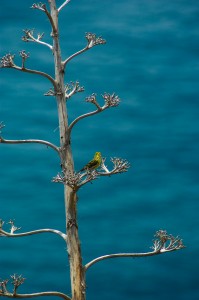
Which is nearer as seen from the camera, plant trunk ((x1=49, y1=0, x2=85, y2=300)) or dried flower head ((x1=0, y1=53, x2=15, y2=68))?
dried flower head ((x1=0, y1=53, x2=15, y2=68))

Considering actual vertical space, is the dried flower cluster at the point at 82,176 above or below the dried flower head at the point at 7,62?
below

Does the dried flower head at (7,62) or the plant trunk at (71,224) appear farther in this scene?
the plant trunk at (71,224)

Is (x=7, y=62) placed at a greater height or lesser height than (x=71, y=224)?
greater

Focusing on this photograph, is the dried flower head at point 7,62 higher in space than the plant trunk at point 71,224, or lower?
higher

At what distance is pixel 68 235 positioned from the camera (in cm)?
905

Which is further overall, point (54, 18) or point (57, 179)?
point (54, 18)

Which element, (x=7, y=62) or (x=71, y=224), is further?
(x=71, y=224)

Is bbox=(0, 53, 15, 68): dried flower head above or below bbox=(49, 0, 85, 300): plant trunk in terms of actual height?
above

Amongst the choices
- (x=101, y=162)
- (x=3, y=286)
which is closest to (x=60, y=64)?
(x=101, y=162)

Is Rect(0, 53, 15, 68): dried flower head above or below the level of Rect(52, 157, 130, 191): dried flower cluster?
above

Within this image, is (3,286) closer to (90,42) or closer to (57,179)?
(57,179)

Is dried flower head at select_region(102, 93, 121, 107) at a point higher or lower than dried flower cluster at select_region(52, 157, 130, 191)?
higher

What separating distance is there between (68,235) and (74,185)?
2.34 ft

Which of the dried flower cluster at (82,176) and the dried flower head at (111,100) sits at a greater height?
the dried flower head at (111,100)
